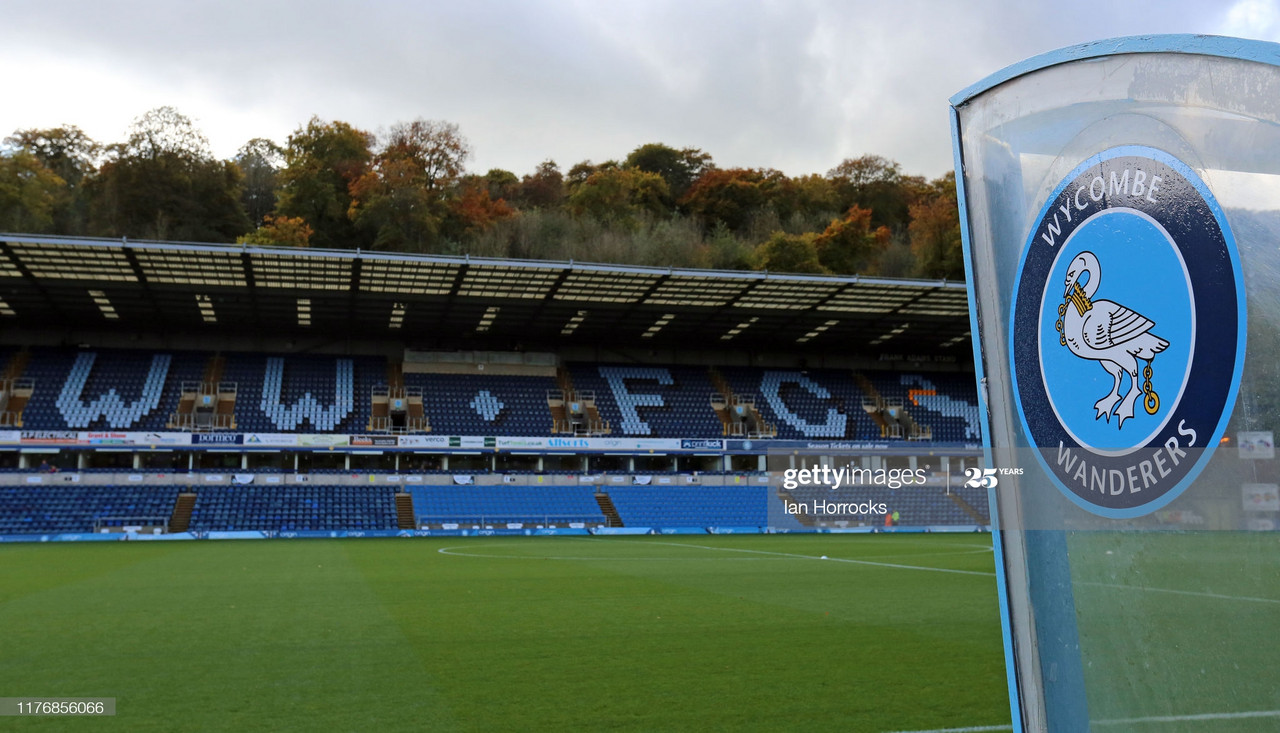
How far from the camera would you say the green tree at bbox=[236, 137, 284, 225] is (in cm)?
6212

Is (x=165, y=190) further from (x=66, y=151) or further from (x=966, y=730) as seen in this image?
(x=966, y=730)

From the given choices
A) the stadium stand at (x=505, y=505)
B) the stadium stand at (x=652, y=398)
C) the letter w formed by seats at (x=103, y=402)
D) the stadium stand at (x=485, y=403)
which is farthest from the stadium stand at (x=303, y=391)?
the stadium stand at (x=652, y=398)

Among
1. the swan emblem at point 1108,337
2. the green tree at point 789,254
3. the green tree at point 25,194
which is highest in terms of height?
the green tree at point 25,194

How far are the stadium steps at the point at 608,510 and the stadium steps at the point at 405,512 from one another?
7712 millimetres

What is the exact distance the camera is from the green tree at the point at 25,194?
168 feet

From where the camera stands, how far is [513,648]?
8984mm

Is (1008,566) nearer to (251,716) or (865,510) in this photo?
(251,716)

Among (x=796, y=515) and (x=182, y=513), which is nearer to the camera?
(x=182, y=513)

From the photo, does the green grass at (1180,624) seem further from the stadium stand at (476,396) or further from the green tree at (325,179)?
the green tree at (325,179)

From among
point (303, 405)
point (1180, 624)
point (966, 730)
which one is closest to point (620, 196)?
point (303, 405)

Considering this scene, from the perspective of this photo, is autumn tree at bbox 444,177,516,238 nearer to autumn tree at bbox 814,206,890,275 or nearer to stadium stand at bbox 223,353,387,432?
stadium stand at bbox 223,353,387,432

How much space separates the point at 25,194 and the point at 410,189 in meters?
20.0

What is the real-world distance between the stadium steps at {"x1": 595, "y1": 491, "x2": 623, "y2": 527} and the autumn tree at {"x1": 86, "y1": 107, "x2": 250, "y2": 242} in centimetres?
3069

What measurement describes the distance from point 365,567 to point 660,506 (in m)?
22.6
